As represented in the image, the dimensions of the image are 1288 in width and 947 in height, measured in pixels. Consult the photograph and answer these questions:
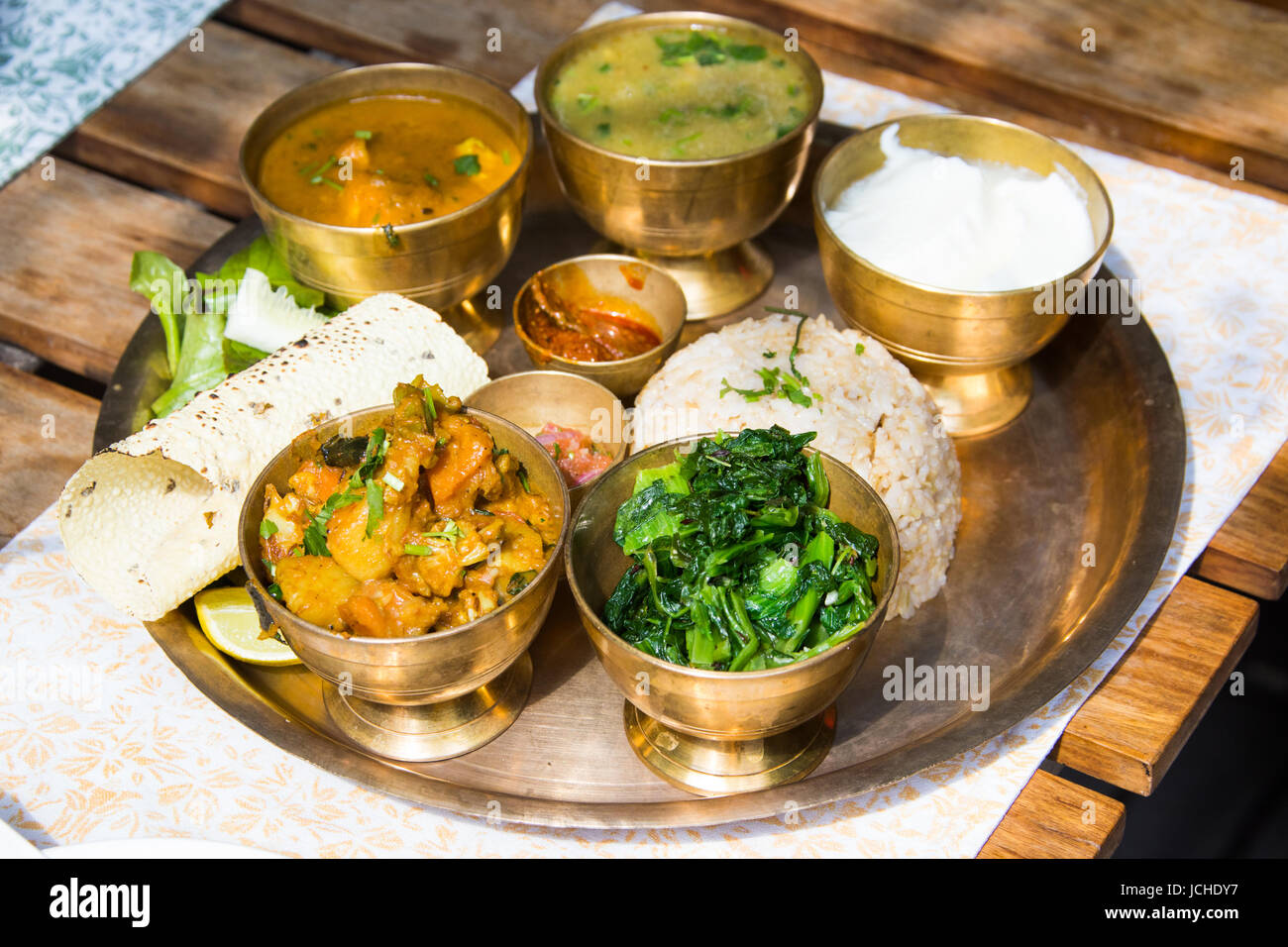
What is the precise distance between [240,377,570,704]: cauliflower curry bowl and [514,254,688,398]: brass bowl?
56 centimetres

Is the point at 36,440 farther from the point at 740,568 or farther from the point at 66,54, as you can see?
the point at 66,54

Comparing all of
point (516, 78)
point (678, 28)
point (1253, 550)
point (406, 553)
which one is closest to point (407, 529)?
point (406, 553)

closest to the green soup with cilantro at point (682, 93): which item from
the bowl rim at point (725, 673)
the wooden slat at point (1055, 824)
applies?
the bowl rim at point (725, 673)

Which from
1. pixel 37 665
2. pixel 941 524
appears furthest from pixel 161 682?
pixel 941 524

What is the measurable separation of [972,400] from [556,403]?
969 millimetres

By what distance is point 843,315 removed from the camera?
2832 mm

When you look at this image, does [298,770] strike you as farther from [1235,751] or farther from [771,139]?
[1235,751]

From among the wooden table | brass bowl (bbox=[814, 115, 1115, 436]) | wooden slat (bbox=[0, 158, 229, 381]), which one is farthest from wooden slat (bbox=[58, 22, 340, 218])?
brass bowl (bbox=[814, 115, 1115, 436])

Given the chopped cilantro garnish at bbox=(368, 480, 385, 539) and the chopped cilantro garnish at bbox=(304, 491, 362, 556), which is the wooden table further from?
the chopped cilantro garnish at bbox=(368, 480, 385, 539)

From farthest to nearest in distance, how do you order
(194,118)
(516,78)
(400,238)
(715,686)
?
(516,78)
(194,118)
(400,238)
(715,686)

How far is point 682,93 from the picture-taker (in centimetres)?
303

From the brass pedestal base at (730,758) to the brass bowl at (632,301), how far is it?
34.3 inches

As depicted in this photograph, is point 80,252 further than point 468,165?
Yes

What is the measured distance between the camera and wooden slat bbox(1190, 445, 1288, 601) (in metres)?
2.43
